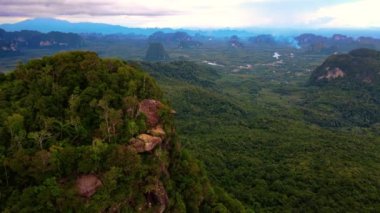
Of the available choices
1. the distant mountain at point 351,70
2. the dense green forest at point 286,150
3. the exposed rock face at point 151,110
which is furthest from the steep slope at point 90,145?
the distant mountain at point 351,70

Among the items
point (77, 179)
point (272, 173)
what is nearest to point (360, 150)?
point (272, 173)

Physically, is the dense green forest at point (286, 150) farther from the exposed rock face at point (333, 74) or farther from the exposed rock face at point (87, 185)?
the exposed rock face at point (333, 74)

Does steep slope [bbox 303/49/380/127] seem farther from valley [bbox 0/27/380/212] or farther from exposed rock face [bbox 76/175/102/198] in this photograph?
exposed rock face [bbox 76/175/102/198]

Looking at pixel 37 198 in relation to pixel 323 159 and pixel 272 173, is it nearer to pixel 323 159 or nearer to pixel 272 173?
pixel 272 173

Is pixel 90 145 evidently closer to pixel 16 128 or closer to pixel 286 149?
pixel 16 128

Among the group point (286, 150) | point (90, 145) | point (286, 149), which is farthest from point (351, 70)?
point (90, 145)
